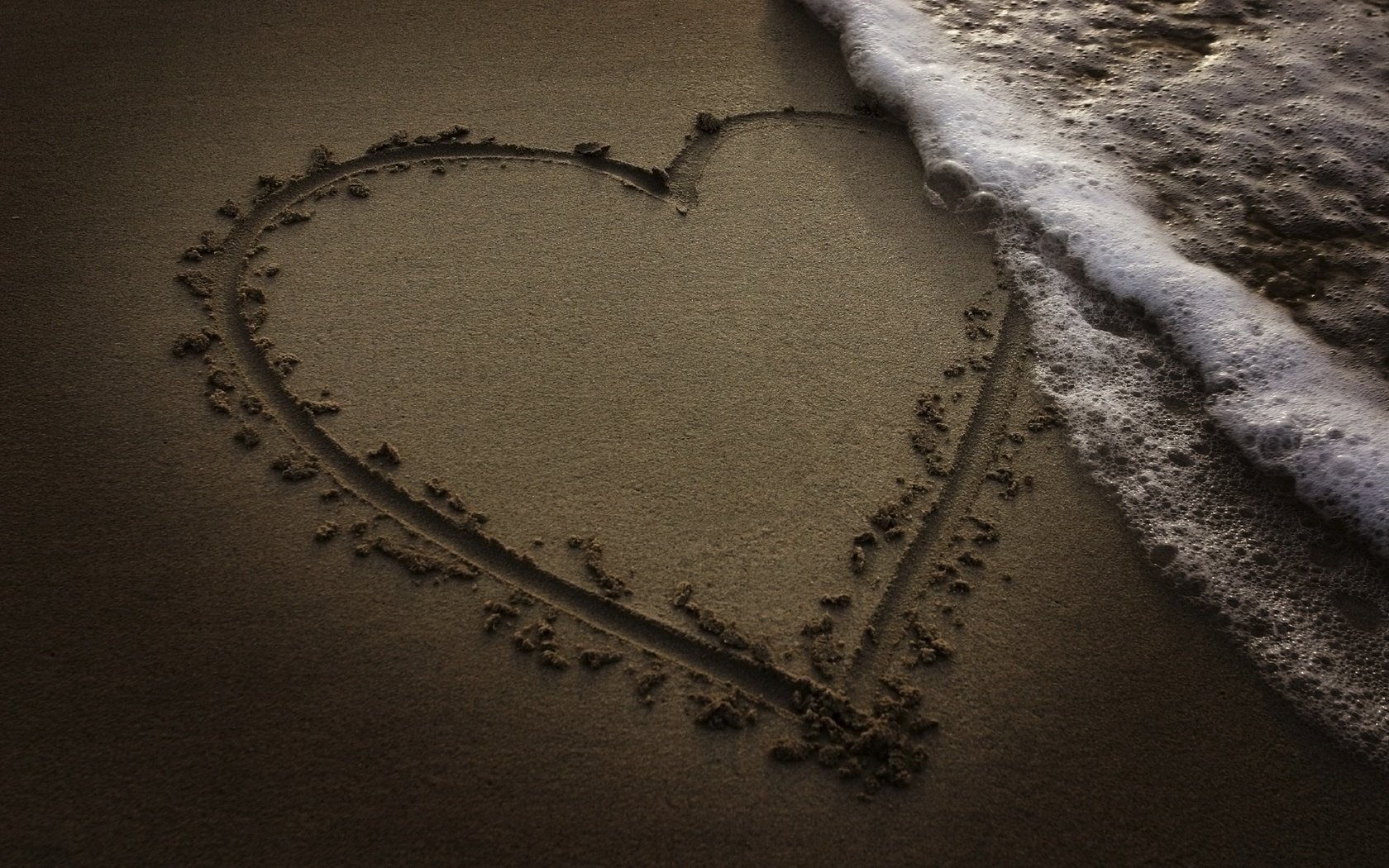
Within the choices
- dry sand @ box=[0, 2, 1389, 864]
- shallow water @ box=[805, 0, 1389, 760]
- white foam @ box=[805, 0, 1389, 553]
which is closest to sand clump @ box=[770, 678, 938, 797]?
dry sand @ box=[0, 2, 1389, 864]

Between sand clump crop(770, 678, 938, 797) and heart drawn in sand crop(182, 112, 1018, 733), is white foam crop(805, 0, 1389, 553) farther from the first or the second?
sand clump crop(770, 678, 938, 797)

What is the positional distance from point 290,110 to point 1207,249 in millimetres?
2933

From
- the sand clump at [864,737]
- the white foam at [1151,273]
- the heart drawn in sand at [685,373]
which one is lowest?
the sand clump at [864,737]

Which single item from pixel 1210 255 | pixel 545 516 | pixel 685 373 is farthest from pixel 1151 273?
pixel 545 516

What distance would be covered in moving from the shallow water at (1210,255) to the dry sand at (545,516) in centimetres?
19

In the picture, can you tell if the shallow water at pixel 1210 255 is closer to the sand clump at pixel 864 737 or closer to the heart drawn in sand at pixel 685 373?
the heart drawn in sand at pixel 685 373

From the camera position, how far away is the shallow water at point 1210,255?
8.33 feet

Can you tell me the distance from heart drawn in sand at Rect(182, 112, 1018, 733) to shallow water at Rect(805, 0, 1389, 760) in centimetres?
32

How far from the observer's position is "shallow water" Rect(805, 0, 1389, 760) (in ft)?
8.33

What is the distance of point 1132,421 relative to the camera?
2.79 meters

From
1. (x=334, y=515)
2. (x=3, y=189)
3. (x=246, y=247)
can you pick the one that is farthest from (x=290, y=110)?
(x=334, y=515)

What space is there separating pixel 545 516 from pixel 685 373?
58 centimetres

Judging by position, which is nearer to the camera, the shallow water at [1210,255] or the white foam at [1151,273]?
the shallow water at [1210,255]

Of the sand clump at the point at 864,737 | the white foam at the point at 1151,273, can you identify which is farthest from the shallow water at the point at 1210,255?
the sand clump at the point at 864,737
